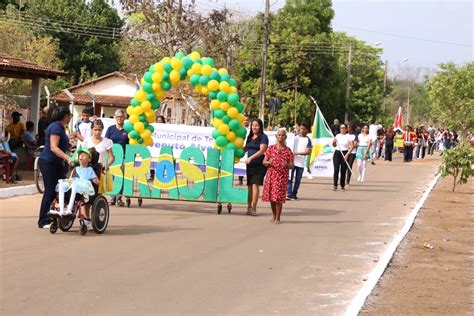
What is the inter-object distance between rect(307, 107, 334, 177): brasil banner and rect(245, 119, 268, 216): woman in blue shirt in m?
9.45

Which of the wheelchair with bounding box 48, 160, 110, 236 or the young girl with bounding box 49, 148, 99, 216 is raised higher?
the young girl with bounding box 49, 148, 99, 216

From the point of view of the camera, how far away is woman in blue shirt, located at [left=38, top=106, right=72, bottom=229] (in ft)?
40.4

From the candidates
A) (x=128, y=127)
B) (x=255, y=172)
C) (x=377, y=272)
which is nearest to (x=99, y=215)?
(x=377, y=272)

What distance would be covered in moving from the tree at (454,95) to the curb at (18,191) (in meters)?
43.7

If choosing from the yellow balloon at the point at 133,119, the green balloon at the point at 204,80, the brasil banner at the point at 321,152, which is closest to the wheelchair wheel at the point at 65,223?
the yellow balloon at the point at 133,119

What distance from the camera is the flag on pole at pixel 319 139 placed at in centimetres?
2597

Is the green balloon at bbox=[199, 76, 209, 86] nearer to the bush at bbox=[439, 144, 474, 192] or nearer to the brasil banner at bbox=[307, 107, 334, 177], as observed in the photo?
the brasil banner at bbox=[307, 107, 334, 177]

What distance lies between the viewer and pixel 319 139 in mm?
26219

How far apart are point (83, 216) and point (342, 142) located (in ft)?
39.5

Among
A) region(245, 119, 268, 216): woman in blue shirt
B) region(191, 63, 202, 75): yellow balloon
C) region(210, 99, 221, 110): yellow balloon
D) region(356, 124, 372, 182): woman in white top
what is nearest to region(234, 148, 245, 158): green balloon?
region(245, 119, 268, 216): woman in blue shirt

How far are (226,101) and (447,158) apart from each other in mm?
9743

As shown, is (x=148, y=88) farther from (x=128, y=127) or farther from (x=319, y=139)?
(x=319, y=139)

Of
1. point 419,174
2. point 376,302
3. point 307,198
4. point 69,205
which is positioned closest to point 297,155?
point 307,198

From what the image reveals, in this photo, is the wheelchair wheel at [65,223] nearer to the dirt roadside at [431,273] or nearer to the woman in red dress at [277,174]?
the woman in red dress at [277,174]
